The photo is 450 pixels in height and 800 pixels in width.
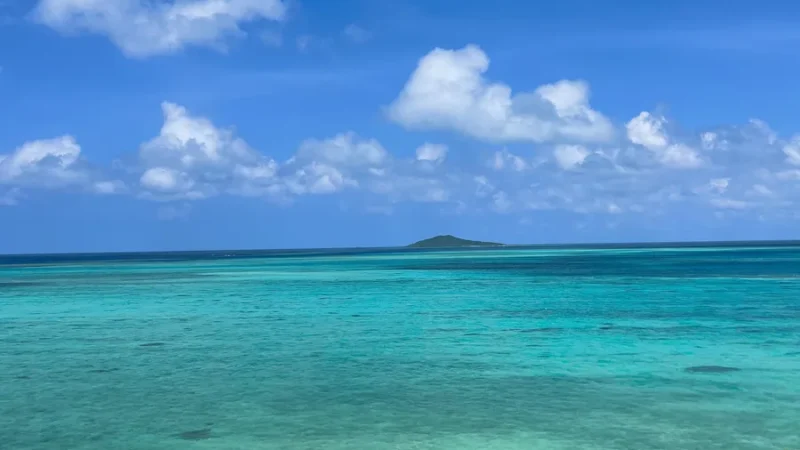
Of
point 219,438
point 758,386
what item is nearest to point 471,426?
point 219,438

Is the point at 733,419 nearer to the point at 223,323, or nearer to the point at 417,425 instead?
the point at 417,425

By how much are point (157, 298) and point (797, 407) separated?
3857cm

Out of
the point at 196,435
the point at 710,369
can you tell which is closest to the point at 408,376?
the point at 196,435

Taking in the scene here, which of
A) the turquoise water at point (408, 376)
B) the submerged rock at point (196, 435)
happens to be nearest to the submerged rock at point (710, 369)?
the turquoise water at point (408, 376)

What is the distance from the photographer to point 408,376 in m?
20.2

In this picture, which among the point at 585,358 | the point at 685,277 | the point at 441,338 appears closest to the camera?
the point at 585,358

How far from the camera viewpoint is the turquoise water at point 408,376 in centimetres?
1465

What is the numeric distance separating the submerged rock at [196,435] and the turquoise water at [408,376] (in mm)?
38

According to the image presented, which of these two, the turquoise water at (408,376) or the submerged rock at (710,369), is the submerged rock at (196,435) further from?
the submerged rock at (710,369)

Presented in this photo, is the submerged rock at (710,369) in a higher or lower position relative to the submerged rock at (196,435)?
higher

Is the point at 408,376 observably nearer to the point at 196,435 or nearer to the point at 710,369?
the point at 196,435

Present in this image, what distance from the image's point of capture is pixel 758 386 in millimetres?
18297

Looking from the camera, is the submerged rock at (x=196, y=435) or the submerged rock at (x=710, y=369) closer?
the submerged rock at (x=196, y=435)

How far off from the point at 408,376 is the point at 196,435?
683 centimetres
